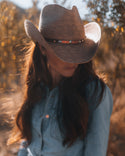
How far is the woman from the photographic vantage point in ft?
3.16

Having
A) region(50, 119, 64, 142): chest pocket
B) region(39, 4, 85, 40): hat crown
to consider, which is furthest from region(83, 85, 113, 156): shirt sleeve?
region(39, 4, 85, 40): hat crown

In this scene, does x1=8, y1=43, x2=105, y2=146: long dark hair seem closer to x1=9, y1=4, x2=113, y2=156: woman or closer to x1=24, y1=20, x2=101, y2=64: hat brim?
x1=9, y1=4, x2=113, y2=156: woman

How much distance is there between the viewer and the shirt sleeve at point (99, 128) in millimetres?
923

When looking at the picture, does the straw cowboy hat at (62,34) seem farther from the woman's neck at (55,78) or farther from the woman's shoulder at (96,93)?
the woman's neck at (55,78)

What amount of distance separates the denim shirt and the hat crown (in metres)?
0.33

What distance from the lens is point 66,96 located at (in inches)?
42.6

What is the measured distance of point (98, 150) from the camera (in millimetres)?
954

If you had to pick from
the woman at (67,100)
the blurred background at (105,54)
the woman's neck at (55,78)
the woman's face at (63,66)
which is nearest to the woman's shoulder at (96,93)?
the woman at (67,100)

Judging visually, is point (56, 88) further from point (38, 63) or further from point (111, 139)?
point (111, 139)

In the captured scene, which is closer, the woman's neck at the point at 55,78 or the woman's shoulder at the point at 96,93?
the woman's shoulder at the point at 96,93

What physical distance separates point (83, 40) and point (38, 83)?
0.45m

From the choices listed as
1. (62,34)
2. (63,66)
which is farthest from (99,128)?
(62,34)

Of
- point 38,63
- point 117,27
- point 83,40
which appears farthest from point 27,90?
point 117,27

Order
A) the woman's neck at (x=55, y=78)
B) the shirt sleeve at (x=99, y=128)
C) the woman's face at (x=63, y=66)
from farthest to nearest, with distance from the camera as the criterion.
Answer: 1. the woman's neck at (x=55, y=78)
2. the woman's face at (x=63, y=66)
3. the shirt sleeve at (x=99, y=128)
